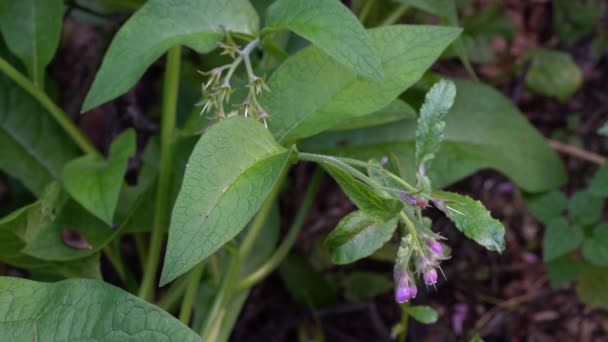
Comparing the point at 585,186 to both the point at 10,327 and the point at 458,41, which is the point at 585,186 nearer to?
the point at 458,41

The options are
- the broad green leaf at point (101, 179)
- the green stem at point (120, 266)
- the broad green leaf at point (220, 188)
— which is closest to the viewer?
the broad green leaf at point (220, 188)

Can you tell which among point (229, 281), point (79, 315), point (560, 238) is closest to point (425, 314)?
point (229, 281)

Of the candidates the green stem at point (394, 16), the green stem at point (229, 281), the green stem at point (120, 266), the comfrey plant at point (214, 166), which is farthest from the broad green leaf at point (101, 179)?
the green stem at point (394, 16)

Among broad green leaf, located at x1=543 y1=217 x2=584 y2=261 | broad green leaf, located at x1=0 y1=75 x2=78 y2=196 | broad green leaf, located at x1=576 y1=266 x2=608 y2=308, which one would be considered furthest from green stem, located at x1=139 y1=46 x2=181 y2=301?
broad green leaf, located at x1=576 y1=266 x2=608 y2=308

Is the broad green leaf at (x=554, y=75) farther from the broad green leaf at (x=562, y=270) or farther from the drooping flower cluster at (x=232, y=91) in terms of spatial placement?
the drooping flower cluster at (x=232, y=91)

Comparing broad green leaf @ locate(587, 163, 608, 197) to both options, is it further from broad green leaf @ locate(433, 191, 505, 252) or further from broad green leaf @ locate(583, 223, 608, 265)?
broad green leaf @ locate(433, 191, 505, 252)

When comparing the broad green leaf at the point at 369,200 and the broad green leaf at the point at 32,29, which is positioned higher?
the broad green leaf at the point at 32,29

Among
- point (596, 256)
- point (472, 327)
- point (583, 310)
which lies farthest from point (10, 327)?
point (583, 310)
